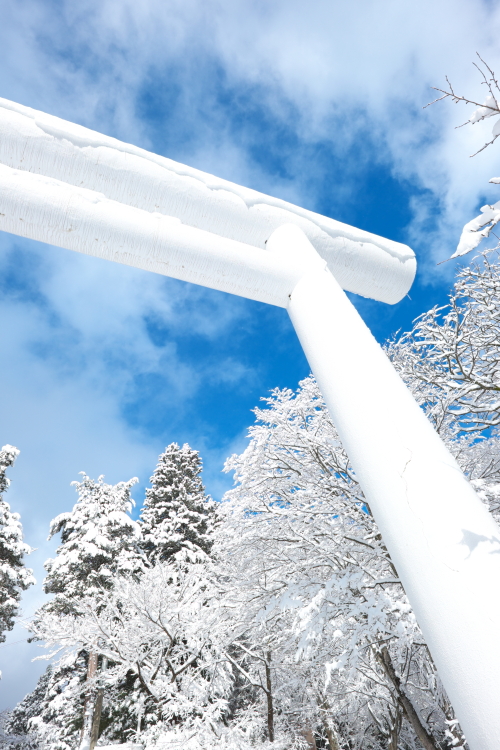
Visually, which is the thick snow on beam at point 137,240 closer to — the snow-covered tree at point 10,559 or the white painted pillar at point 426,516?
the white painted pillar at point 426,516

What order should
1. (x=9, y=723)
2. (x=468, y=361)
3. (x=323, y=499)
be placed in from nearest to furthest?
(x=468, y=361)
(x=323, y=499)
(x=9, y=723)

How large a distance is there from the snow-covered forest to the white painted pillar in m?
3.86

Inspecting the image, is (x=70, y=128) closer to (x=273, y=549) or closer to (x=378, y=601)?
(x=378, y=601)

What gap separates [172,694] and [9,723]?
62.9 feet

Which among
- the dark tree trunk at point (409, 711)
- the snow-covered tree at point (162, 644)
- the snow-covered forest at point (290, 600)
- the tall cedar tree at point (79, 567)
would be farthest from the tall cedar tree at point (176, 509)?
the dark tree trunk at point (409, 711)

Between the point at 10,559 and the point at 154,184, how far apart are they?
20.3 m

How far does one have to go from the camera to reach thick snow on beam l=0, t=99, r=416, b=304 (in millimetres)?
2150

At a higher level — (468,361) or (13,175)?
(468,361)

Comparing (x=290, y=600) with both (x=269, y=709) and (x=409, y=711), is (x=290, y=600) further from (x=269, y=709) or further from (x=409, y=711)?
(x=269, y=709)

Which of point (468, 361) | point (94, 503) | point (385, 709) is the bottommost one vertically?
point (385, 709)

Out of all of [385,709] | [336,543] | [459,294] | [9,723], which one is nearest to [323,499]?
[336,543]

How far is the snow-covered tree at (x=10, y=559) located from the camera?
16.6m

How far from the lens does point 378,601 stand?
4.95 metres

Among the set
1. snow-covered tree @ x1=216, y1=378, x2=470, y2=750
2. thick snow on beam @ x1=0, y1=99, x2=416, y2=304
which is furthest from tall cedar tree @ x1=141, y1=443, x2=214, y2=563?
thick snow on beam @ x1=0, y1=99, x2=416, y2=304
